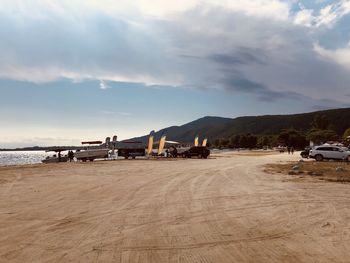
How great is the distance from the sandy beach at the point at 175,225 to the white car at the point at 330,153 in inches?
1086

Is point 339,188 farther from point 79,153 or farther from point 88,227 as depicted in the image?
point 79,153

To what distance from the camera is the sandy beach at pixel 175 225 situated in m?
6.86

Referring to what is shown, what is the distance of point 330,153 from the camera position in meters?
41.7

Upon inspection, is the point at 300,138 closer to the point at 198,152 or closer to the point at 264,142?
the point at 264,142

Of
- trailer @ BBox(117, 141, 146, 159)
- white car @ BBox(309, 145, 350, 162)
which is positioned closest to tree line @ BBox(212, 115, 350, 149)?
white car @ BBox(309, 145, 350, 162)

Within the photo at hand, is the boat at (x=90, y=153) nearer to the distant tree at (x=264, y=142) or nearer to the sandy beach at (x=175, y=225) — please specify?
the sandy beach at (x=175, y=225)

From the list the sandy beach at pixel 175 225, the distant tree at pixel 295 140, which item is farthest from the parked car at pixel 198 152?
the distant tree at pixel 295 140

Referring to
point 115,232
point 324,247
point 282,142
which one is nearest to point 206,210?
point 115,232

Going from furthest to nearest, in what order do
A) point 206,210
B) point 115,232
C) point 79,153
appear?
point 79,153, point 206,210, point 115,232

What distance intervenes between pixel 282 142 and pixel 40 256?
142090 millimetres

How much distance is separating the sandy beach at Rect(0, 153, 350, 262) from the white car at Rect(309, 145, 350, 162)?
27595 mm

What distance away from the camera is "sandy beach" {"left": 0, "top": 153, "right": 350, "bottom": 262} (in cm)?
686

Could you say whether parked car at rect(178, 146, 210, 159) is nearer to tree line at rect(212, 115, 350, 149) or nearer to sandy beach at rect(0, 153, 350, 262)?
sandy beach at rect(0, 153, 350, 262)

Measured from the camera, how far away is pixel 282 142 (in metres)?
142
